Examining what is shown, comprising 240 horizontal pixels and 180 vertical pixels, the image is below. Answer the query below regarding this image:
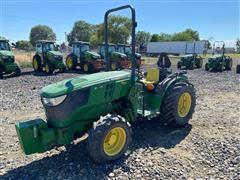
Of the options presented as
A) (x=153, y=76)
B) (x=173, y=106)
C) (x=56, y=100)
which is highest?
(x=153, y=76)

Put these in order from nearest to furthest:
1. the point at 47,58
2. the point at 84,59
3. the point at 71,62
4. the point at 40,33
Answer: the point at 47,58, the point at 84,59, the point at 71,62, the point at 40,33

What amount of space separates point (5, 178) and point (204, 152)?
3.12 meters

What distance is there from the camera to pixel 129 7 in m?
4.13

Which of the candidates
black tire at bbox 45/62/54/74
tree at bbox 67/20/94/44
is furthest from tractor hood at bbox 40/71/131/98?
tree at bbox 67/20/94/44

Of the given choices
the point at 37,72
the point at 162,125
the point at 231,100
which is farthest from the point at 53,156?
the point at 37,72

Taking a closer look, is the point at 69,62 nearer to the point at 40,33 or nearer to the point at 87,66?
the point at 87,66

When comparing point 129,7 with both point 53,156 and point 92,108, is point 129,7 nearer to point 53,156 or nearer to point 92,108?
point 92,108

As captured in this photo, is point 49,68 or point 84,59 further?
point 84,59

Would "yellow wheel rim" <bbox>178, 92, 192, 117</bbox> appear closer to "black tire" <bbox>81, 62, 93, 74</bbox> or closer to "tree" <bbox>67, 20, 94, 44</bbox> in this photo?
"black tire" <bbox>81, 62, 93, 74</bbox>

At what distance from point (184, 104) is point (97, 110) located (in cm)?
221

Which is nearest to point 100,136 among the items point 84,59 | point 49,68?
point 49,68

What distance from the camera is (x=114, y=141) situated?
159 inches

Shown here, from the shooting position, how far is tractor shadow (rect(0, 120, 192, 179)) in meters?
3.68

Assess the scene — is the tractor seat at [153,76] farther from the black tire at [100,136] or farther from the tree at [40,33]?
the tree at [40,33]
